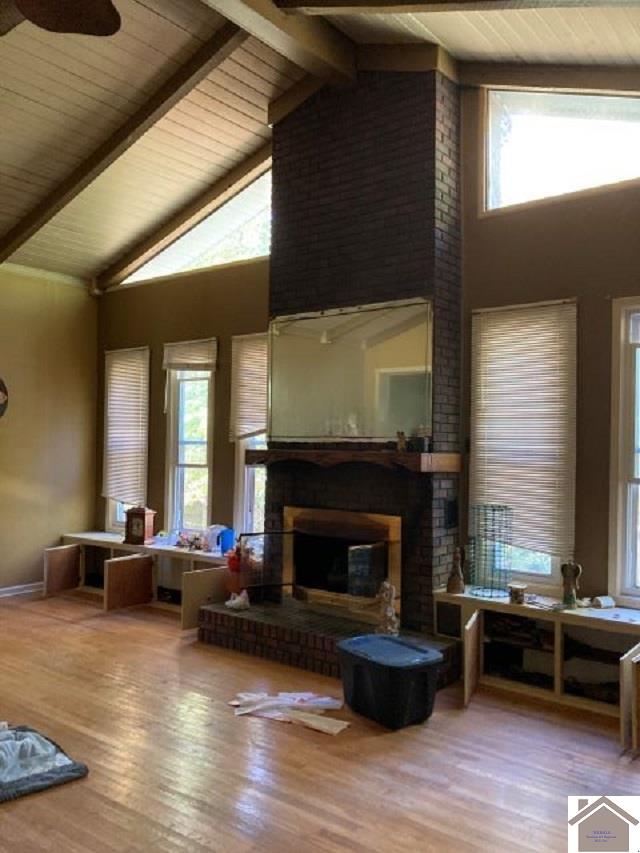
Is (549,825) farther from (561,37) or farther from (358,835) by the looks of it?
(561,37)

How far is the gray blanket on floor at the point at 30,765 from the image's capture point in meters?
3.01

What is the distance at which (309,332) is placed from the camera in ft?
17.4

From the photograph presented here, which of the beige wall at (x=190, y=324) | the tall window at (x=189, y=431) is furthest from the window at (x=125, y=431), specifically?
the tall window at (x=189, y=431)

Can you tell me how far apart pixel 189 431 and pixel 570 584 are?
3867 mm

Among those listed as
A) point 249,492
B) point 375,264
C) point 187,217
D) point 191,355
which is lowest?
point 249,492

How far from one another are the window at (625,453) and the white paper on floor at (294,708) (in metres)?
1.85

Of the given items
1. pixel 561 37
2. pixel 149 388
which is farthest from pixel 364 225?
pixel 149 388

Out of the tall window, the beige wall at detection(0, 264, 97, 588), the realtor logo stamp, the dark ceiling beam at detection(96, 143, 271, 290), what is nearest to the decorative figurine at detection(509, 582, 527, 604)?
the realtor logo stamp

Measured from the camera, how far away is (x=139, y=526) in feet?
21.7

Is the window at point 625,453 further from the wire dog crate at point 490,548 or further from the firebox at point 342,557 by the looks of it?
the firebox at point 342,557

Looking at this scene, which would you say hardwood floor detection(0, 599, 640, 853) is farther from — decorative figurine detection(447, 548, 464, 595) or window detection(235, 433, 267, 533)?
window detection(235, 433, 267, 533)

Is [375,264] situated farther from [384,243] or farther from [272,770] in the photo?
[272,770]

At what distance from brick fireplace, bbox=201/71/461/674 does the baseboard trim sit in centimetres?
259

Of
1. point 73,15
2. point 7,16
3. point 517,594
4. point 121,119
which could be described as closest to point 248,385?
point 121,119
